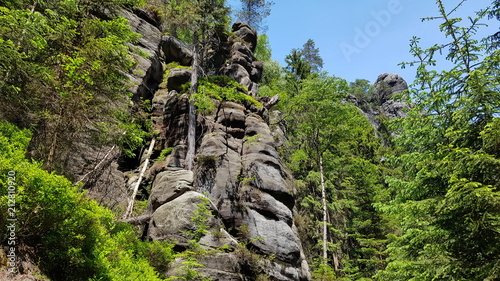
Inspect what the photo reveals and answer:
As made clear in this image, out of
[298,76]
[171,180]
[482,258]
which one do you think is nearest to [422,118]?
[482,258]

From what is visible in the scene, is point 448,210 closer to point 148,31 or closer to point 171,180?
point 171,180

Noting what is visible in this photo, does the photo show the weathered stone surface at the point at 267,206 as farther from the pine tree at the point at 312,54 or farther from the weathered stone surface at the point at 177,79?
the pine tree at the point at 312,54

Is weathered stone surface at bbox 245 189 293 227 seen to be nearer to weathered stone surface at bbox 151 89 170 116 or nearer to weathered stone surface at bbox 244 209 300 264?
weathered stone surface at bbox 244 209 300 264

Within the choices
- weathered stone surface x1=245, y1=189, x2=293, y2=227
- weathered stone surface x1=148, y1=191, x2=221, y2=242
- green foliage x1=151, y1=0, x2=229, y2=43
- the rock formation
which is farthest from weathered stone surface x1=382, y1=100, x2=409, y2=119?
weathered stone surface x1=148, y1=191, x2=221, y2=242

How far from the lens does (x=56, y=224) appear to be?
4859 mm

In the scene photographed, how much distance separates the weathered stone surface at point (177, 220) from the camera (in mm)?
9883

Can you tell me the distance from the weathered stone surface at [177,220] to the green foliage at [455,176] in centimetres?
691

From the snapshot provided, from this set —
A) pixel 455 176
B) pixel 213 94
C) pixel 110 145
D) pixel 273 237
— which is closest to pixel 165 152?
pixel 213 94

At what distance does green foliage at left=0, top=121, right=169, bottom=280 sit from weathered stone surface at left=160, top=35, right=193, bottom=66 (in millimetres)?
19324

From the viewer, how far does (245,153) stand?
49.3ft

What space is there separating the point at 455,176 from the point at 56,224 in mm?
8789

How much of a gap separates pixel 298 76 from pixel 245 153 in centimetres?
2073

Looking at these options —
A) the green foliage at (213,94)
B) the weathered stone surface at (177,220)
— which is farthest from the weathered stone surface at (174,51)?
the weathered stone surface at (177,220)

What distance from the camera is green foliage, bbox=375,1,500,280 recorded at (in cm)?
703
